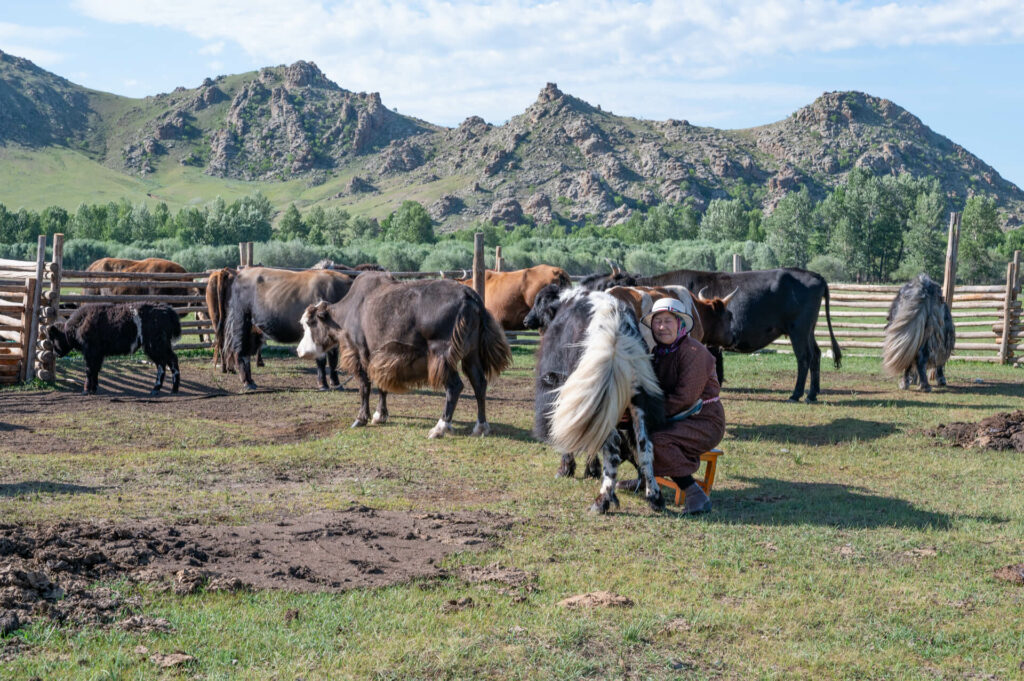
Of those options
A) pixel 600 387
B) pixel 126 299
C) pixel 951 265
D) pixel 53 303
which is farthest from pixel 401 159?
pixel 600 387

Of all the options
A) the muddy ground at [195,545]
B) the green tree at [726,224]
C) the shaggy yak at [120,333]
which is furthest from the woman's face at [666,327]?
the green tree at [726,224]

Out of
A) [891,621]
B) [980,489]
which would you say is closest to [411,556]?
[891,621]

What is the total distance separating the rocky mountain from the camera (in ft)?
444

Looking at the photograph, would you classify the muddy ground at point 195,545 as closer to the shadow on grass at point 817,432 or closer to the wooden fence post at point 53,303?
the wooden fence post at point 53,303

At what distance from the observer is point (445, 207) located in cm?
13112

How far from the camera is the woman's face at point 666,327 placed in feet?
21.8

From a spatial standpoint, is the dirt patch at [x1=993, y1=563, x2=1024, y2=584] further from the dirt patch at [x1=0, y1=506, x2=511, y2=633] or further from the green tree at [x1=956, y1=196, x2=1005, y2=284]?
the green tree at [x1=956, y1=196, x2=1005, y2=284]

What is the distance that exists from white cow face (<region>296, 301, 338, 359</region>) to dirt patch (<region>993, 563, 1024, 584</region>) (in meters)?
8.04

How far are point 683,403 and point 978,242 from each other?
83866 millimetres

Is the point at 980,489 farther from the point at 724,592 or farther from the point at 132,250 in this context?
the point at 132,250

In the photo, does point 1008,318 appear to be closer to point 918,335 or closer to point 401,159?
point 918,335

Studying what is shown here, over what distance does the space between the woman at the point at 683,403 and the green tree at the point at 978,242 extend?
76.3m

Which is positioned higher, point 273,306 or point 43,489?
point 273,306

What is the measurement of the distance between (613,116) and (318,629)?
167 metres
